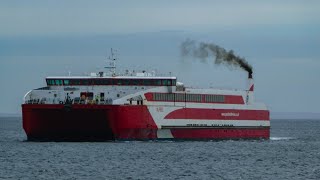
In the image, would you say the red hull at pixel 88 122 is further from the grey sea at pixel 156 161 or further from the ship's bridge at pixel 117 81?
the ship's bridge at pixel 117 81

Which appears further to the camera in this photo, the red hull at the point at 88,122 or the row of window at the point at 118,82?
the row of window at the point at 118,82

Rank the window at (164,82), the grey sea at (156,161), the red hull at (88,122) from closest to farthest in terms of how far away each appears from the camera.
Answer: the grey sea at (156,161) < the red hull at (88,122) < the window at (164,82)

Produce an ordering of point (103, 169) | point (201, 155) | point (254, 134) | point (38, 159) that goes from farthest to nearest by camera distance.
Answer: point (254, 134)
point (201, 155)
point (38, 159)
point (103, 169)

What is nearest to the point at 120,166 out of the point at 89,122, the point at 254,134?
the point at 89,122

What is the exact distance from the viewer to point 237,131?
94.8 meters

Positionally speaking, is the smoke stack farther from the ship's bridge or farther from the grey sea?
the ship's bridge

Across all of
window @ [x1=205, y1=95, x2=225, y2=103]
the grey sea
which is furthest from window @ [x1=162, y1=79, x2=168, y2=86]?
window @ [x1=205, y1=95, x2=225, y2=103]

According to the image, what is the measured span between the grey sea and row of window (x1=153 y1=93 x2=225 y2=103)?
12.2 feet

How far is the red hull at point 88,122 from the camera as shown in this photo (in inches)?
3093

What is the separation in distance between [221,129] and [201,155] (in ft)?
63.5

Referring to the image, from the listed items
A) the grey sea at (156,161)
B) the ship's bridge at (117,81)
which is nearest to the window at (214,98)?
the grey sea at (156,161)

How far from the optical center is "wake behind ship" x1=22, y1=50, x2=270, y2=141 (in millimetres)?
79000

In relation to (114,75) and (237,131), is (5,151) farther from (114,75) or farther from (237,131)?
(237,131)

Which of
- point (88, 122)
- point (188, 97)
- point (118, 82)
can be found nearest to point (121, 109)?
point (88, 122)
